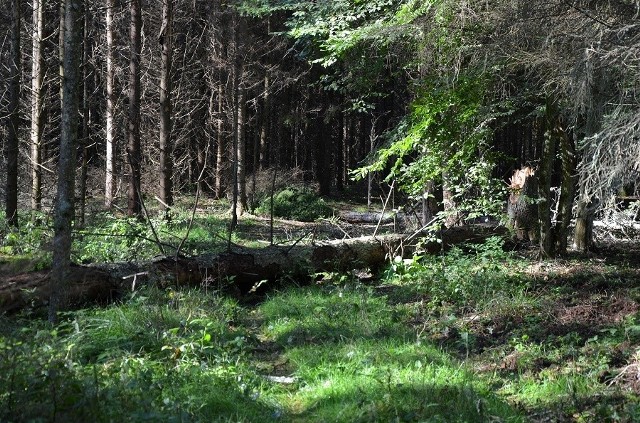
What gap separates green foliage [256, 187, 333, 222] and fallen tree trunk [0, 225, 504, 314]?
10.3 metres

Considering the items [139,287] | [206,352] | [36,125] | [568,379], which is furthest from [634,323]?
[36,125]

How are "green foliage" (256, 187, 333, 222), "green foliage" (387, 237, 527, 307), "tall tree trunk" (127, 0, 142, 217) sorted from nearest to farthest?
"green foliage" (387, 237, 527, 307), "tall tree trunk" (127, 0, 142, 217), "green foliage" (256, 187, 333, 222)

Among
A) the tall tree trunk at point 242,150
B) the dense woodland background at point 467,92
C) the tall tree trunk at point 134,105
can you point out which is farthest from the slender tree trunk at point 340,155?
the tall tree trunk at point 134,105

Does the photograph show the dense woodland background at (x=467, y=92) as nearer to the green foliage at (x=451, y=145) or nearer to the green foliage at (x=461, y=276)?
the green foliage at (x=451, y=145)

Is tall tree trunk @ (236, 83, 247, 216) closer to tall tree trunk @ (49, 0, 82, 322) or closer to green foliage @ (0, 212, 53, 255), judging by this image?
green foliage @ (0, 212, 53, 255)

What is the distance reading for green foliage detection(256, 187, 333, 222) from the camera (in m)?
22.9

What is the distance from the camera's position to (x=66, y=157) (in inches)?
278

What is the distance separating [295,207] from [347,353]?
17.2 meters

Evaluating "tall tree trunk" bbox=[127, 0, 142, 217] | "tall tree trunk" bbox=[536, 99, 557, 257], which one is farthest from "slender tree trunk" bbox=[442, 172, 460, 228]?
"tall tree trunk" bbox=[127, 0, 142, 217]

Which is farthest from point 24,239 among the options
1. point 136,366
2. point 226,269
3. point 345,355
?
point 345,355

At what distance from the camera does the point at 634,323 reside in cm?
726

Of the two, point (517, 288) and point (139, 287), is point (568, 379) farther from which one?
point (139, 287)

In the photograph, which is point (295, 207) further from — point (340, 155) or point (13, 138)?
point (340, 155)

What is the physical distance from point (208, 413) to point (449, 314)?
456 centimetres
